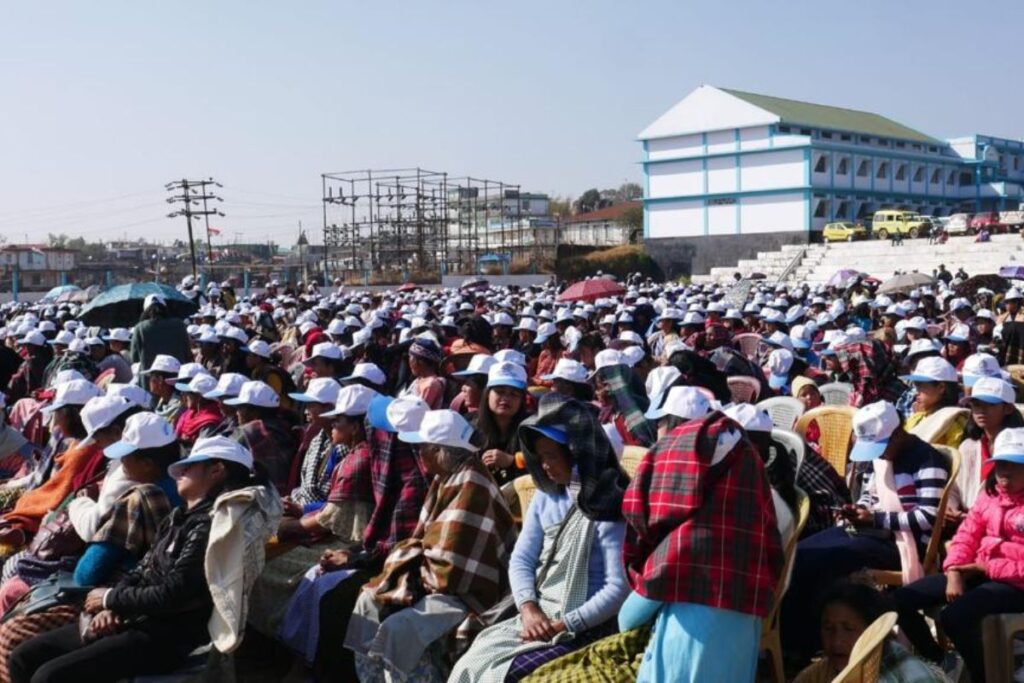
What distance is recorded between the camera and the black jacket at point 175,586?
13.6ft

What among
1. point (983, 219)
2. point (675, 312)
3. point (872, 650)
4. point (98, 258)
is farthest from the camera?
point (98, 258)

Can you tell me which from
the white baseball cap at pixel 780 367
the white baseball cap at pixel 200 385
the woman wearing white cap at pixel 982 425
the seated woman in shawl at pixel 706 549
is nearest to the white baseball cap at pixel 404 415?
the seated woman in shawl at pixel 706 549

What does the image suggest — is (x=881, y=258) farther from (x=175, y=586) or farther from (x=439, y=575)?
(x=175, y=586)

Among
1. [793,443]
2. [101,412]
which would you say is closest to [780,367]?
[793,443]

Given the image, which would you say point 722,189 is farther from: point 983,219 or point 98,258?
point 98,258

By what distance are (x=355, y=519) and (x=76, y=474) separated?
1.68 m

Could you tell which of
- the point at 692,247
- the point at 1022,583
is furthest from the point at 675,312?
the point at 692,247

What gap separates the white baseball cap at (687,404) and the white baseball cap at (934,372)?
7.39 ft

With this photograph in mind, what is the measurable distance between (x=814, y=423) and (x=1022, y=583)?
236cm

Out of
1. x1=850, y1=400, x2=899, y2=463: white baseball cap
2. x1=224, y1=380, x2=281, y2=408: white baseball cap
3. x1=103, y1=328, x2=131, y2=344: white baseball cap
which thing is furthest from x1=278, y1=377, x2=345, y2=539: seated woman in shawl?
x1=103, y1=328, x2=131, y2=344: white baseball cap

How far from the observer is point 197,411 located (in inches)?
287

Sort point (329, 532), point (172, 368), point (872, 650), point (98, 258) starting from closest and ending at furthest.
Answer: point (872, 650), point (329, 532), point (172, 368), point (98, 258)

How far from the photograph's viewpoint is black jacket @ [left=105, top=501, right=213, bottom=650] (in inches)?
164

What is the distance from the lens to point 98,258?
221 ft
